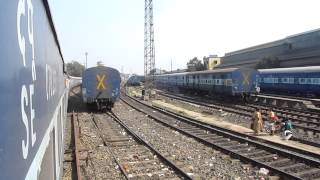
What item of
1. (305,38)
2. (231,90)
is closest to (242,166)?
(231,90)

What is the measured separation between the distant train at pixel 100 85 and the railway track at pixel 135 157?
7.24 meters

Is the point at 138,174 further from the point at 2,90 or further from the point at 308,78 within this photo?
the point at 308,78

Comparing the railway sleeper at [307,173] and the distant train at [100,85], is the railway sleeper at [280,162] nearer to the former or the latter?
the railway sleeper at [307,173]

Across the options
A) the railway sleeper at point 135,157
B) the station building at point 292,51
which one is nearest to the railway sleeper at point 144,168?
the railway sleeper at point 135,157

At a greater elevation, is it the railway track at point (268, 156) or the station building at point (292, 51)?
the station building at point (292, 51)

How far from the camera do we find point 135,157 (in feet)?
39.7

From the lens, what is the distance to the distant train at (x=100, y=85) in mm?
25828

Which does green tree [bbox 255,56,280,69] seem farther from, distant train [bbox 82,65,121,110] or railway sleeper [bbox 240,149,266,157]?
railway sleeper [bbox 240,149,266,157]

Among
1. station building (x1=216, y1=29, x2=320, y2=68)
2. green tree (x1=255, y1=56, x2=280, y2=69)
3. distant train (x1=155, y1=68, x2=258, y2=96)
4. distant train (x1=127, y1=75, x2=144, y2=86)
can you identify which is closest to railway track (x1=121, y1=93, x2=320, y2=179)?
distant train (x1=155, y1=68, x2=258, y2=96)

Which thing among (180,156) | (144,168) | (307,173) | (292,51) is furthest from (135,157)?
(292,51)

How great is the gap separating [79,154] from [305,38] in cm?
6651

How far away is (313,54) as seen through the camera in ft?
214

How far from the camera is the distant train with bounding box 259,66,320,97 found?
103ft

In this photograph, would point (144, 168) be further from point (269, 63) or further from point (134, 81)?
point (269, 63)
